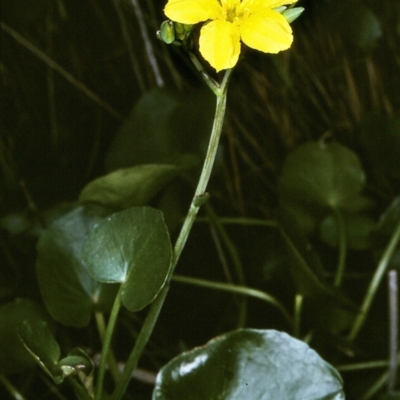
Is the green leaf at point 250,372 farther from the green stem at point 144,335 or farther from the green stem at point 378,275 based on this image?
the green stem at point 378,275

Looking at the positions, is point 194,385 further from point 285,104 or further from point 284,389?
point 285,104

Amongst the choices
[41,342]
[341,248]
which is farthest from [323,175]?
[41,342]

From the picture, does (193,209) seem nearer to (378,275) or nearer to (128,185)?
(128,185)

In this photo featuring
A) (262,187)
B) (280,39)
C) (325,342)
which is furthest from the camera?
(262,187)

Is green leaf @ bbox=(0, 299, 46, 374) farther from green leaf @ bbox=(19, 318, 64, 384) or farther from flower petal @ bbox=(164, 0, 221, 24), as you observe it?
flower petal @ bbox=(164, 0, 221, 24)

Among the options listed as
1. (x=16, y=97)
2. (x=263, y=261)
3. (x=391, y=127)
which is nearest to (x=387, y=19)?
(x=391, y=127)

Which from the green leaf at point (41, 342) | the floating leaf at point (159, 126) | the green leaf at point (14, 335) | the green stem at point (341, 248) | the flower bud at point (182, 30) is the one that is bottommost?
the green stem at point (341, 248)

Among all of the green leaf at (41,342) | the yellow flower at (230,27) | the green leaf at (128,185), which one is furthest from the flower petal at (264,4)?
the green leaf at (41,342)

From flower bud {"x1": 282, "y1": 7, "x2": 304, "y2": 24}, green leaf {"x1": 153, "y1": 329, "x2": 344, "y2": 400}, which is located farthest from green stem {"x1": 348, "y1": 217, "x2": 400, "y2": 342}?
flower bud {"x1": 282, "y1": 7, "x2": 304, "y2": 24}
